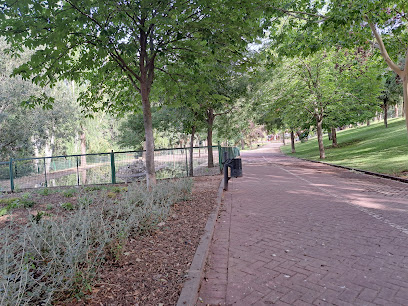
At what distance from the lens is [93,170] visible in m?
13.7

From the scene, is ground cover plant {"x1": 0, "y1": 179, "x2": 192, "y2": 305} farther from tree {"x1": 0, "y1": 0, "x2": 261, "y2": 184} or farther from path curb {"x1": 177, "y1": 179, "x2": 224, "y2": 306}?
tree {"x1": 0, "y1": 0, "x2": 261, "y2": 184}

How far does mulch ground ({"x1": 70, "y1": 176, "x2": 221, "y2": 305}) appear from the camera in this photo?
2.77 meters

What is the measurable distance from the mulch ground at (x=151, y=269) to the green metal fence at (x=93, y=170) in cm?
848

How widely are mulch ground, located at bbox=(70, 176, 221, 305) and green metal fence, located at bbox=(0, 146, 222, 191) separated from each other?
8.48 metres

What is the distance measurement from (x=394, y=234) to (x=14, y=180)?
15450mm

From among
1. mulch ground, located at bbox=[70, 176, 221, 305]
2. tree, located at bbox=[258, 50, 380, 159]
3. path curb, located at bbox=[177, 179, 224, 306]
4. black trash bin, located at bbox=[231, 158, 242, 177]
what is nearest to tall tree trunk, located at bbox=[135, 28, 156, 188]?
mulch ground, located at bbox=[70, 176, 221, 305]

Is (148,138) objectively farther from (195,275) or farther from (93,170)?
(93,170)

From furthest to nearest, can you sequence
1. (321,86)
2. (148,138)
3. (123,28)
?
(321,86) < (148,138) < (123,28)

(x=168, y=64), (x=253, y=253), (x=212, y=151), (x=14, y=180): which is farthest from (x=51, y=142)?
(x=253, y=253)

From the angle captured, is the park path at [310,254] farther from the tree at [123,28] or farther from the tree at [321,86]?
the tree at [321,86]

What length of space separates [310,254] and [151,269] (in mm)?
2329

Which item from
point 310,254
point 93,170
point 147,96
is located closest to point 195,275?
point 310,254

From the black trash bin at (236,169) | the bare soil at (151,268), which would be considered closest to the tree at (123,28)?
the black trash bin at (236,169)

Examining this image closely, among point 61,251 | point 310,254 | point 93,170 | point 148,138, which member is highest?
point 148,138
